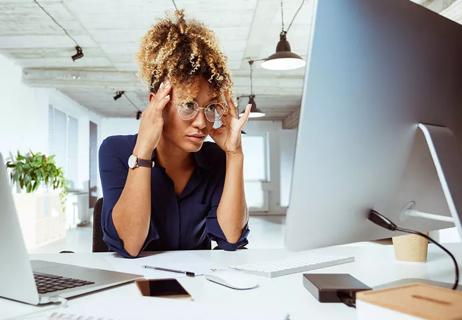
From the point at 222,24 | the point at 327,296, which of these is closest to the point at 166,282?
the point at 327,296

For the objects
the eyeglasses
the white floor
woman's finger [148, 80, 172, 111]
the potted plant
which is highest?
woman's finger [148, 80, 172, 111]

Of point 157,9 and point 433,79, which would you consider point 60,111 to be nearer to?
point 157,9

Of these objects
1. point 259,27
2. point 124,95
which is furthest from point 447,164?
point 124,95

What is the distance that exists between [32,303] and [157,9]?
172 inches

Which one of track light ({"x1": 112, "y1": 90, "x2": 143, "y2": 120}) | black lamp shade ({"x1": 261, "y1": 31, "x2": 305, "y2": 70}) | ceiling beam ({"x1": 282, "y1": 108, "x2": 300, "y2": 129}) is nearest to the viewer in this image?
black lamp shade ({"x1": 261, "y1": 31, "x2": 305, "y2": 70})

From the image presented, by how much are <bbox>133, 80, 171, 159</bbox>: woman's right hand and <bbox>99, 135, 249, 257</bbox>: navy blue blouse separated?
7.1 inches

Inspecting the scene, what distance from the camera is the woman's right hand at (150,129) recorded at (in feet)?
4.18

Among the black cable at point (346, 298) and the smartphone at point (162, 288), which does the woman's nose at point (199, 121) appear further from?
the black cable at point (346, 298)

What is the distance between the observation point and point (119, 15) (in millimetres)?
4727

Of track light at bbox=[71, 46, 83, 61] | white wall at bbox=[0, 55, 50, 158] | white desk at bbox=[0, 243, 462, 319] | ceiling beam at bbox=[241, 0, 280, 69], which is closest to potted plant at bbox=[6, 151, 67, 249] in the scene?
white wall at bbox=[0, 55, 50, 158]

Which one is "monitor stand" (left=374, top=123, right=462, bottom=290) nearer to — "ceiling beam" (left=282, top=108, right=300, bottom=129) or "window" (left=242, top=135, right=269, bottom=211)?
"ceiling beam" (left=282, top=108, right=300, bottom=129)

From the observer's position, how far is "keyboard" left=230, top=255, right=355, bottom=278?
96 centimetres

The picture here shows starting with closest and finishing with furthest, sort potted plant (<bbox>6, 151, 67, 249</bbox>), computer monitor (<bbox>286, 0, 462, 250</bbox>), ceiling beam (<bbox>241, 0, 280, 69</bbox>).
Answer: computer monitor (<bbox>286, 0, 462, 250</bbox>) → ceiling beam (<bbox>241, 0, 280, 69</bbox>) → potted plant (<bbox>6, 151, 67, 249</bbox>)

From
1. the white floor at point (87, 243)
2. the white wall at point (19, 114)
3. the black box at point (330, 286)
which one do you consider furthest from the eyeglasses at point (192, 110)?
the white wall at point (19, 114)
